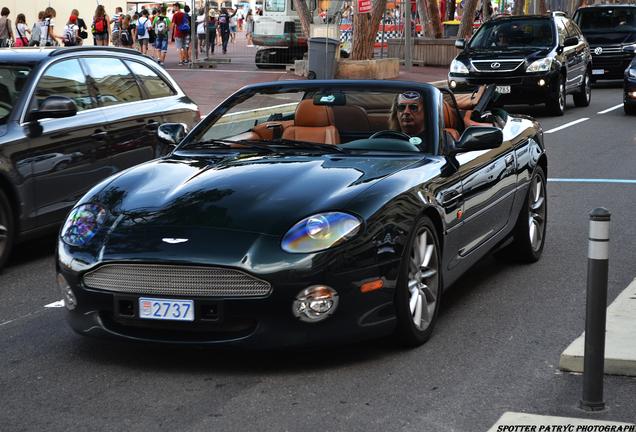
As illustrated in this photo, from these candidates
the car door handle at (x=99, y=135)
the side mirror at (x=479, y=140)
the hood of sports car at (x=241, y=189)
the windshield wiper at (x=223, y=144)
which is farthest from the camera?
the car door handle at (x=99, y=135)

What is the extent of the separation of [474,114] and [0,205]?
11.3ft

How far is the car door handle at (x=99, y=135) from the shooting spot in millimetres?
9812

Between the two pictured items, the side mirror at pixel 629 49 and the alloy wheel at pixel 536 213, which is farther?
the side mirror at pixel 629 49

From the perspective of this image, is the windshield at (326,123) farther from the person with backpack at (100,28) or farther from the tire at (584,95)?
the person with backpack at (100,28)

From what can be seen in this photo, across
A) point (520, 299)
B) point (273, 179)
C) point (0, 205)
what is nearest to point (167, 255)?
point (273, 179)

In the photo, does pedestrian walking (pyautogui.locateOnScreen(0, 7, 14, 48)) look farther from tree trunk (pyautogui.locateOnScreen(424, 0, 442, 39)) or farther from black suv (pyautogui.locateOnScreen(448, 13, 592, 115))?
tree trunk (pyautogui.locateOnScreen(424, 0, 442, 39))

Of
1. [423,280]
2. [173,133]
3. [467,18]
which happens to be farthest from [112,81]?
[467,18]

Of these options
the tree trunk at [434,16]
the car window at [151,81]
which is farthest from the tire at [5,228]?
the tree trunk at [434,16]

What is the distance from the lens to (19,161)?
896cm

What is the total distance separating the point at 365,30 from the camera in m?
31.3

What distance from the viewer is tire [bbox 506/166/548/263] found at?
8578 millimetres

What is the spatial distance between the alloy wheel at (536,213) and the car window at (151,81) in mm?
3680

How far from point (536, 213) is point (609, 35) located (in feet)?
77.1

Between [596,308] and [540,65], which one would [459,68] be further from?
[596,308]
